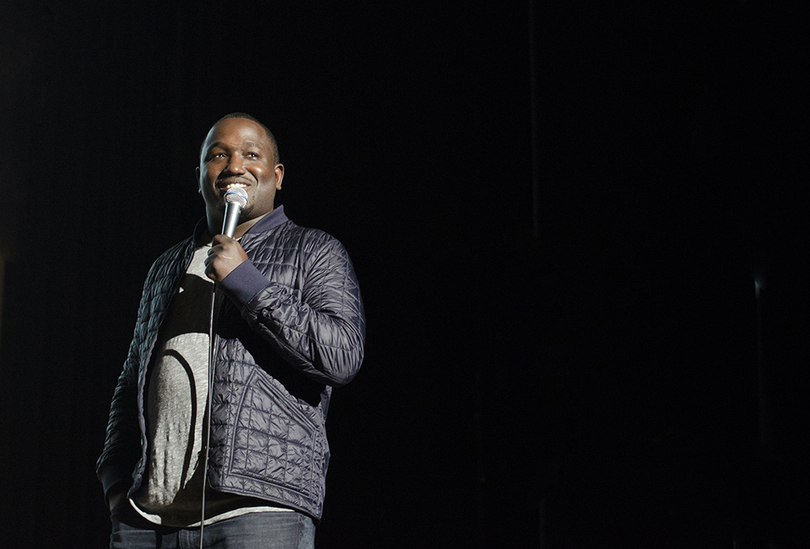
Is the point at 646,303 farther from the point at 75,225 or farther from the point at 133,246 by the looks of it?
the point at 75,225

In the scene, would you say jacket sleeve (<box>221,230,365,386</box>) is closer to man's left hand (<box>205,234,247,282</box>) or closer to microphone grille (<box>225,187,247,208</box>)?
man's left hand (<box>205,234,247,282</box>)

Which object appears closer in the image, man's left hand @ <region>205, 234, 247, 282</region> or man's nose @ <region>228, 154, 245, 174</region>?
man's left hand @ <region>205, 234, 247, 282</region>

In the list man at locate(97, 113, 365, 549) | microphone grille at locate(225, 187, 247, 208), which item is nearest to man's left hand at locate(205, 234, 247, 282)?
man at locate(97, 113, 365, 549)

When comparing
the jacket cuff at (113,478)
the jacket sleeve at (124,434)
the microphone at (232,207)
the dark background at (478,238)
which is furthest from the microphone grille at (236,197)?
→ the dark background at (478,238)

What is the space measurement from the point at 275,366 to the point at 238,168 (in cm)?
45

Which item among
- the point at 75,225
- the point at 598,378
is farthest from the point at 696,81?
the point at 75,225

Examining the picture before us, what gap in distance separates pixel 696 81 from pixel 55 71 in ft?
6.51

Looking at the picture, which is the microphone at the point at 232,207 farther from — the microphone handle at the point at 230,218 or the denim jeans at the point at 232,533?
the denim jeans at the point at 232,533

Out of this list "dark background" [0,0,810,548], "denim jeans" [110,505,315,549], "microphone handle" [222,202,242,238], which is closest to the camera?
"denim jeans" [110,505,315,549]

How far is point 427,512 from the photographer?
192cm

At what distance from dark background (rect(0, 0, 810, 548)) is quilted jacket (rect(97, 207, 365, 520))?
71 cm

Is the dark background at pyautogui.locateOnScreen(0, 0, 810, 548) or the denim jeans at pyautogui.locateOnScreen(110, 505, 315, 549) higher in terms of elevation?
the dark background at pyautogui.locateOnScreen(0, 0, 810, 548)

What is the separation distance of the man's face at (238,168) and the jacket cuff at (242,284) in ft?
0.99

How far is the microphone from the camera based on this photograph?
4.25 feet
